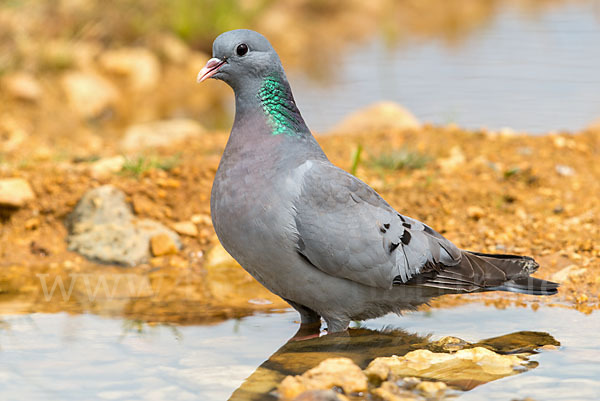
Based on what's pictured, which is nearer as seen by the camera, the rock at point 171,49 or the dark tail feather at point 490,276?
the dark tail feather at point 490,276

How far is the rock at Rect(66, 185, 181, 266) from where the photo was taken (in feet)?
19.1

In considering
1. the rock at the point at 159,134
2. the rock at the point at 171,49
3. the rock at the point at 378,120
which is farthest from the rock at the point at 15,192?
the rock at the point at 171,49

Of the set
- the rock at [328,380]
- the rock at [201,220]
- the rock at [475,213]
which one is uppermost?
the rock at [475,213]

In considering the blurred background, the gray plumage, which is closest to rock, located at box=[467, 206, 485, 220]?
the gray plumage

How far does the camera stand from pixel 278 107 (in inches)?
175

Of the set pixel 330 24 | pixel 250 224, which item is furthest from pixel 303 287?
pixel 330 24

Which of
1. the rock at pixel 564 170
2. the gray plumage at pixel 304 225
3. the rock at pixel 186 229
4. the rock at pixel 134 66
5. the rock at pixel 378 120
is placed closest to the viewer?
the gray plumage at pixel 304 225

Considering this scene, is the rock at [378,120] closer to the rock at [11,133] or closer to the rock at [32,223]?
the rock at [11,133]

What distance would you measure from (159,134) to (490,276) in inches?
187

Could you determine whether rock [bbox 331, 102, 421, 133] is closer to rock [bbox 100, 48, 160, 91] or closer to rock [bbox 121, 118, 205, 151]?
rock [bbox 121, 118, 205, 151]

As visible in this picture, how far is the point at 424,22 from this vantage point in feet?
51.4

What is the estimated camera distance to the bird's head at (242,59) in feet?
14.4

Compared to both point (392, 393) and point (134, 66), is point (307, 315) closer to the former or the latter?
point (392, 393)

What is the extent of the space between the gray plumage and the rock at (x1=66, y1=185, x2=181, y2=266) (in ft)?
5.35
